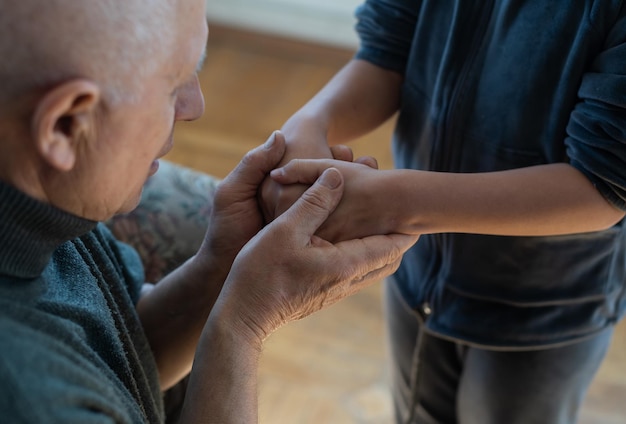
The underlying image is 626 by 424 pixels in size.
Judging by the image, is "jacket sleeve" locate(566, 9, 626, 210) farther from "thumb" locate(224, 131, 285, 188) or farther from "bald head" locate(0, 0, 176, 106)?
"bald head" locate(0, 0, 176, 106)

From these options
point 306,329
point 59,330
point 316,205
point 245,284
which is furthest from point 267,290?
point 306,329

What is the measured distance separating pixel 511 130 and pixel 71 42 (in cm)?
60

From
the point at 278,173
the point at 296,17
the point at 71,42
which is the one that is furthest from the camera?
the point at 296,17

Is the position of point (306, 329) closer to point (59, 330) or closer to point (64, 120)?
point (59, 330)

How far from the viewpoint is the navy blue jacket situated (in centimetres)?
90

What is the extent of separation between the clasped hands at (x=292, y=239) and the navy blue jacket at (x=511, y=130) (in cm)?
15

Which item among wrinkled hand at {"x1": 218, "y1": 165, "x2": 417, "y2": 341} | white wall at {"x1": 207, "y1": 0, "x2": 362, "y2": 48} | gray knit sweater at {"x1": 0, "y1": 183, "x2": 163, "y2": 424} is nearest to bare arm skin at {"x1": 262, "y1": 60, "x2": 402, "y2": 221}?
wrinkled hand at {"x1": 218, "y1": 165, "x2": 417, "y2": 341}

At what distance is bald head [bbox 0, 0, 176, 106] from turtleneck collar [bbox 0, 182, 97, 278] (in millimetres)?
99

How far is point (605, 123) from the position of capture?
2.89 feet

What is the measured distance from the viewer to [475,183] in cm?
95

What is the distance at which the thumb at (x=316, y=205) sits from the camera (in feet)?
2.98

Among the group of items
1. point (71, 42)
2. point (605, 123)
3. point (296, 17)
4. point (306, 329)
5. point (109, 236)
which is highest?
point (71, 42)

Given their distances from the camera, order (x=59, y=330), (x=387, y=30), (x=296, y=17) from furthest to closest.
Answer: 1. (x=296, y=17)
2. (x=387, y=30)
3. (x=59, y=330)

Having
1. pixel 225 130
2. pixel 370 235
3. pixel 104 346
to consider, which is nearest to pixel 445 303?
pixel 370 235
